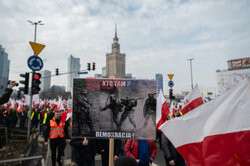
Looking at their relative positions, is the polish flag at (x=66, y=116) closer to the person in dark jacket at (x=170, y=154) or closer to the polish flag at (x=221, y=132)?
the person in dark jacket at (x=170, y=154)

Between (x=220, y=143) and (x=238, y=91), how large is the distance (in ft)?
2.02

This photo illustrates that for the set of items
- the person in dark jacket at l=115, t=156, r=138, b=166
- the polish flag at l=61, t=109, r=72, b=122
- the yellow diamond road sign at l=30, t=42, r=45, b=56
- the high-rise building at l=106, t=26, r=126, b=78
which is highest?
the high-rise building at l=106, t=26, r=126, b=78

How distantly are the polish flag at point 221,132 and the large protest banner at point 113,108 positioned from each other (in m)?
1.09

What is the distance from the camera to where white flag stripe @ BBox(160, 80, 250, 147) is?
1.98m

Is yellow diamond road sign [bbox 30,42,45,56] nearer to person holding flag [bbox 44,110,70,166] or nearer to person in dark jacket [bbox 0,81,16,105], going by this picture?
person holding flag [bbox 44,110,70,166]

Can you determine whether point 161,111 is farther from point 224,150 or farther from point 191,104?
point 224,150

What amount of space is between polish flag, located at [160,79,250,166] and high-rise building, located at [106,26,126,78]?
112085mm

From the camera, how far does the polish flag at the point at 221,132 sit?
193cm

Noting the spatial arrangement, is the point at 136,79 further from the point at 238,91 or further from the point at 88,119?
the point at 238,91

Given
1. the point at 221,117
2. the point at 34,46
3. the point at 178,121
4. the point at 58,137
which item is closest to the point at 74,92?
the point at 178,121

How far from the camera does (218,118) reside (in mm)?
2078

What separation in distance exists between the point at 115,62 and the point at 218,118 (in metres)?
115

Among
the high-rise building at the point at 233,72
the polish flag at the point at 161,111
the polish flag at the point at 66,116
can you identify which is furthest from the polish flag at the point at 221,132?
the high-rise building at the point at 233,72

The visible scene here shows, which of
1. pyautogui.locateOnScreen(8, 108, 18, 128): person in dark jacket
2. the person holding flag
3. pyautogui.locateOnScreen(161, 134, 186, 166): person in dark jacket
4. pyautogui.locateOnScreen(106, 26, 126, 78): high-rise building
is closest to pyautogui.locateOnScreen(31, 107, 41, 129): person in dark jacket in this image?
pyautogui.locateOnScreen(8, 108, 18, 128): person in dark jacket
